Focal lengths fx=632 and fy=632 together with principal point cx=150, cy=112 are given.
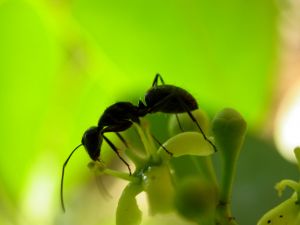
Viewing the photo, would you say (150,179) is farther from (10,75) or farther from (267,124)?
(267,124)

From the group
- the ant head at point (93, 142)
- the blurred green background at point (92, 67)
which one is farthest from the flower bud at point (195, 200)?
the blurred green background at point (92, 67)

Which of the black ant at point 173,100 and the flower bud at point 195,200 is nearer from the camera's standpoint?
the flower bud at point 195,200

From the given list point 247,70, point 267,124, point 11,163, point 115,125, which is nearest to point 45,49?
point 11,163

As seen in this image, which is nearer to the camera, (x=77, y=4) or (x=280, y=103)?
(x=77, y=4)

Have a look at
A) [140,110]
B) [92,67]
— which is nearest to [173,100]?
[140,110]

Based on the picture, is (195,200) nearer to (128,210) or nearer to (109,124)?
(128,210)

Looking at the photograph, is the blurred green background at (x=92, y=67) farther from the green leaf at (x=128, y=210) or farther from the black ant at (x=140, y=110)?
the green leaf at (x=128, y=210)

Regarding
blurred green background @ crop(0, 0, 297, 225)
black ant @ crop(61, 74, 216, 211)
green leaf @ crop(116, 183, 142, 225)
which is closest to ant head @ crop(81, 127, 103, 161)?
black ant @ crop(61, 74, 216, 211)
